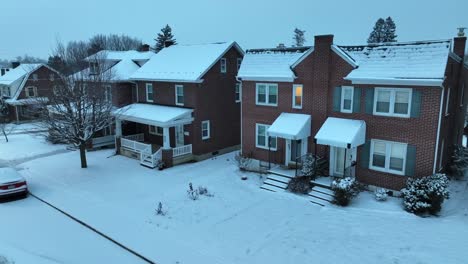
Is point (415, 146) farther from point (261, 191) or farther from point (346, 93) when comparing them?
point (261, 191)

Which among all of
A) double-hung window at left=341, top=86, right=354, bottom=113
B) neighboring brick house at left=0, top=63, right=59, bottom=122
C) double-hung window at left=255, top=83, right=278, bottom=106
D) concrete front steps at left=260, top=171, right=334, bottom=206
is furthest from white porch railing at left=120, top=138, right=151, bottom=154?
neighboring brick house at left=0, top=63, right=59, bottom=122

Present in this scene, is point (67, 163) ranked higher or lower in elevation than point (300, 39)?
lower

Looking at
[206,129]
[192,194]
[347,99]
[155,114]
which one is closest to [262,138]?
[206,129]

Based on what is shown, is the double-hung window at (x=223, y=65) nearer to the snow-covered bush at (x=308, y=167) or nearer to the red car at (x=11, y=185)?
the snow-covered bush at (x=308, y=167)

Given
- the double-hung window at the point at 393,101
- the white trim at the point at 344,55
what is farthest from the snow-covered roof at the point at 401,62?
the double-hung window at the point at 393,101

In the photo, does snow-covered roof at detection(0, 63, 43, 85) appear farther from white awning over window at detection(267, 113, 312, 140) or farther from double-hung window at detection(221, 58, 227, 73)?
white awning over window at detection(267, 113, 312, 140)

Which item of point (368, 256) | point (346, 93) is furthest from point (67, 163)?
point (368, 256)
